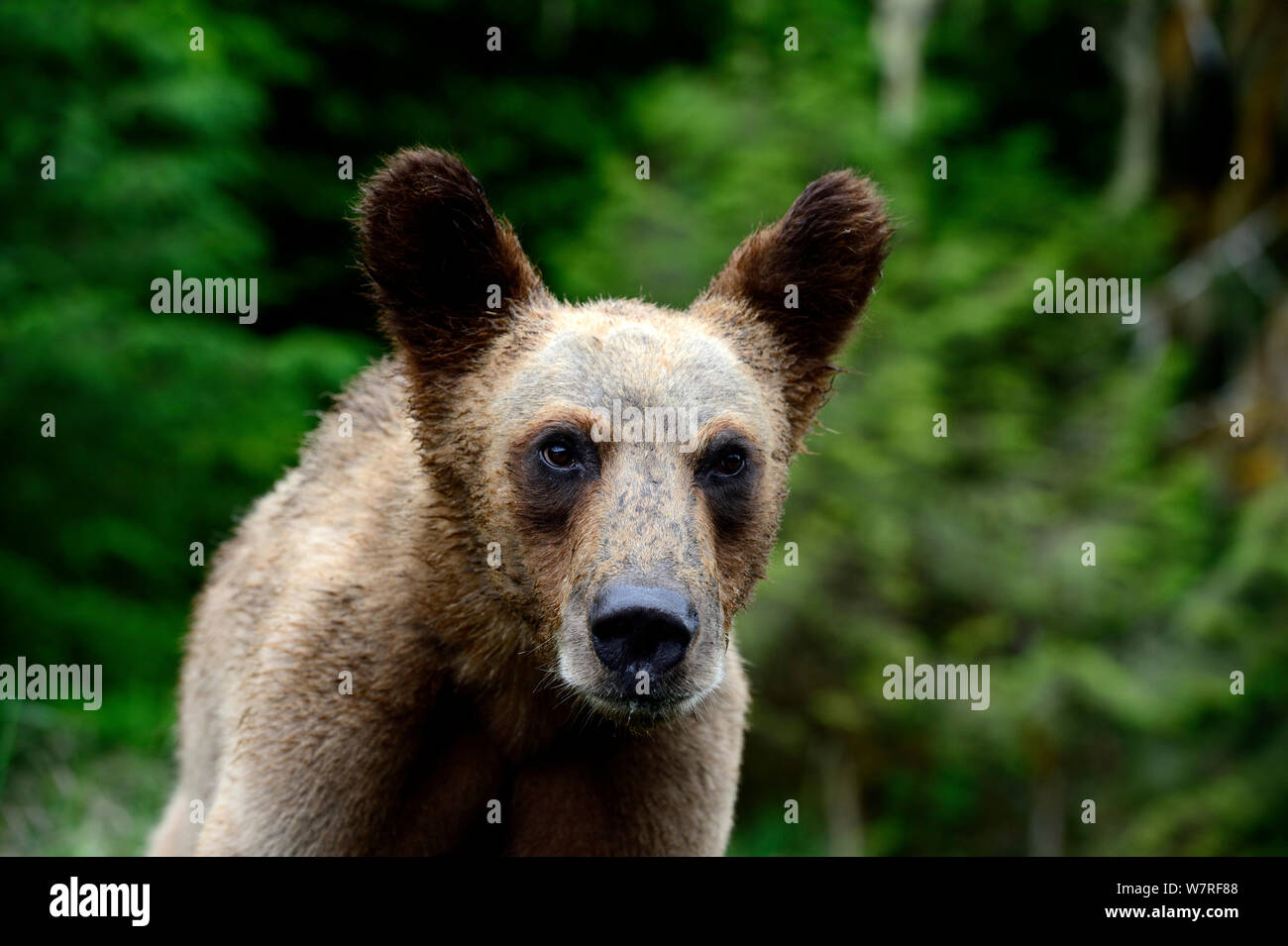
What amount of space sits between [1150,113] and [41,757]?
1348 centimetres

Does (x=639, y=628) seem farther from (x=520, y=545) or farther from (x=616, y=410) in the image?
(x=616, y=410)

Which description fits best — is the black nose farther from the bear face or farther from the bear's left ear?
the bear's left ear

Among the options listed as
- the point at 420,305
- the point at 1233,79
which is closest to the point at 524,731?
the point at 420,305

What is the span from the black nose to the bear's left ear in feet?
4.29

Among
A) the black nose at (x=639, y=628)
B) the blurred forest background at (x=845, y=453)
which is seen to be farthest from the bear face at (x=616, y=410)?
the blurred forest background at (x=845, y=453)

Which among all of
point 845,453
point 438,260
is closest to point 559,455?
point 438,260

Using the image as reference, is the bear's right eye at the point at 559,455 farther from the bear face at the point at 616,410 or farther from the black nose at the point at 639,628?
the black nose at the point at 639,628

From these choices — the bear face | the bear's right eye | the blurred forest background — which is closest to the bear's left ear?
the bear face

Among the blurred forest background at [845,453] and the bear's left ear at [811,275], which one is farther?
the blurred forest background at [845,453]

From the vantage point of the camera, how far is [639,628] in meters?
3.88

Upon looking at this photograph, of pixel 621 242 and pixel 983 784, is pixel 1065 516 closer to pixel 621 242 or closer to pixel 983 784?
pixel 983 784

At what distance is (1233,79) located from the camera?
50.7 ft

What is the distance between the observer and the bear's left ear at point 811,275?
486cm

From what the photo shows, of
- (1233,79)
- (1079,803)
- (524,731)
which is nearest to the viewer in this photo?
(524,731)
